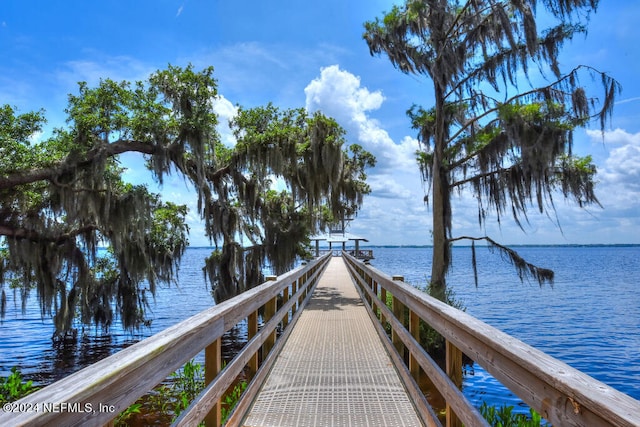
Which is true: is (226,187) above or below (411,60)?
below

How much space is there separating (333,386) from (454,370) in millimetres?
1743

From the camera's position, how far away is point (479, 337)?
1.90 meters

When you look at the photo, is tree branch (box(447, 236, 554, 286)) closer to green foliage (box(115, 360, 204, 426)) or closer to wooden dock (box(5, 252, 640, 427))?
wooden dock (box(5, 252, 640, 427))

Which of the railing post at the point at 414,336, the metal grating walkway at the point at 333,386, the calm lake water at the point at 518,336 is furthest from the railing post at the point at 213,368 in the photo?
the calm lake water at the point at 518,336

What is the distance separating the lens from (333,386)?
3844mm

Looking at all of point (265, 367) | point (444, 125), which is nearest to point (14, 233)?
point (265, 367)

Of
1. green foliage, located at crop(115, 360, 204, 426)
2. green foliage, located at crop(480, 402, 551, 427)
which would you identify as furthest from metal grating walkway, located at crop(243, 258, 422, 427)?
green foliage, located at crop(115, 360, 204, 426)

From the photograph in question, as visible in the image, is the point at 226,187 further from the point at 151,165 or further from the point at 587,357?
the point at 587,357

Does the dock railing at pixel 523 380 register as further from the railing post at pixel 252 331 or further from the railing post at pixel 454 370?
the railing post at pixel 252 331

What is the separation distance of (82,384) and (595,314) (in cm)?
2448

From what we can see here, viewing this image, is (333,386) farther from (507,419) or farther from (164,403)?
(164,403)

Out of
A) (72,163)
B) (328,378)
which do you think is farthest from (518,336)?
(72,163)

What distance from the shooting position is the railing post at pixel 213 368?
7.94 ft

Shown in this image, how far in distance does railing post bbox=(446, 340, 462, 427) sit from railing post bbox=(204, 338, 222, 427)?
1262 mm
